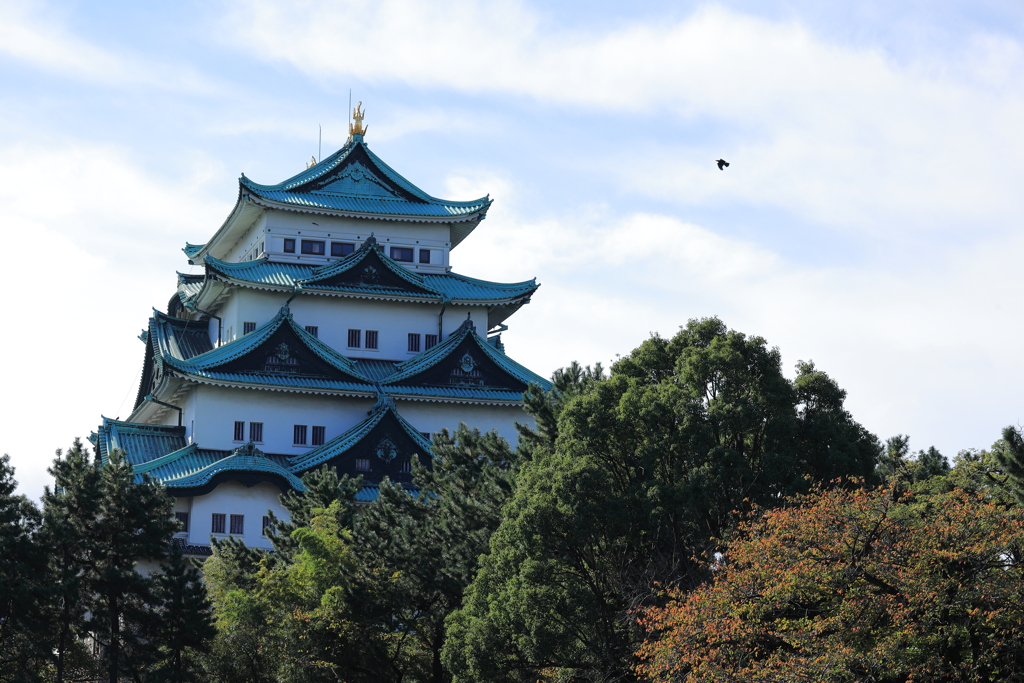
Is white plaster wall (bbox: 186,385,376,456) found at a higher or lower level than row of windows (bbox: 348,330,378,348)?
lower

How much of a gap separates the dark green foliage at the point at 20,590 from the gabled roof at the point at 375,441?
18.1 metres

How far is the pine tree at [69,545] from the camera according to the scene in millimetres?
33156

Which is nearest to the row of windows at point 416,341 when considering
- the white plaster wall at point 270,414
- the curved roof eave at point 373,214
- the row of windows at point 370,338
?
the row of windows at point 370,338

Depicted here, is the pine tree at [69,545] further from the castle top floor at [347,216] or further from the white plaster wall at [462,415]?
the castle top floor at [347,216]

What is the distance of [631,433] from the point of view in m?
30.9

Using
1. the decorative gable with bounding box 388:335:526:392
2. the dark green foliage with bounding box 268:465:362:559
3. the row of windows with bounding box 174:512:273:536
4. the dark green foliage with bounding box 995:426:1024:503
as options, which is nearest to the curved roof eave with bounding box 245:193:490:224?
the decorative gable with bounding box 388:335:526:392

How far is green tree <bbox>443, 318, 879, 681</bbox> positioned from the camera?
29.2m

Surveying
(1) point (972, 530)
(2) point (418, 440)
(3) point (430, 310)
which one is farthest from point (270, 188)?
(1) point (972, 530)

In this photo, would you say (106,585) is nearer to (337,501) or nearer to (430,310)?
(337,501)

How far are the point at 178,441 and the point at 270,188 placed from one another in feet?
37.8

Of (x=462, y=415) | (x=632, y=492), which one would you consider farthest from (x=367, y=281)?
(x=632, y=492)

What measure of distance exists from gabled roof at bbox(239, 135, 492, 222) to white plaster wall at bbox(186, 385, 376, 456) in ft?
29.7

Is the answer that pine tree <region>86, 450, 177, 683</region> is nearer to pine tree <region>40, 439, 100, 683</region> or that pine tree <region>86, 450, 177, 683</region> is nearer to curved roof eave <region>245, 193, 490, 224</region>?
pine tree <region>40, 439, 100, 683</region>

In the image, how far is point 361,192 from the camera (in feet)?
201
